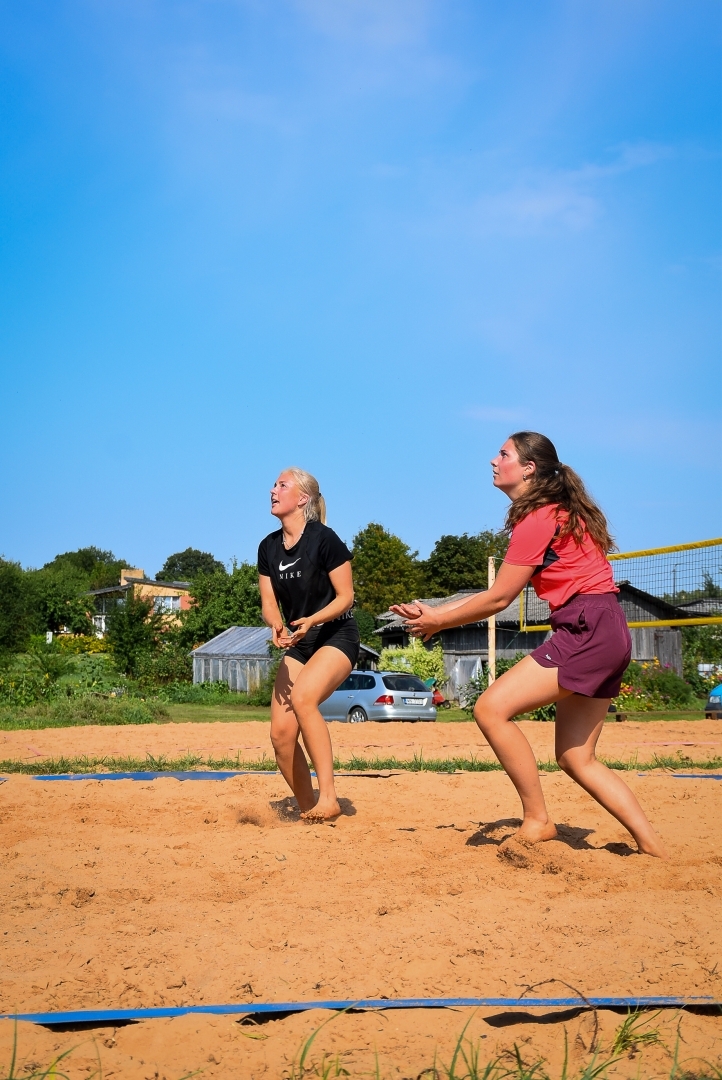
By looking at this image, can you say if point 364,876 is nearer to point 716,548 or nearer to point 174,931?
point 174,931

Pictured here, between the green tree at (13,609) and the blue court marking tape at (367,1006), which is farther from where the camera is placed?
the green tree at (13,609)

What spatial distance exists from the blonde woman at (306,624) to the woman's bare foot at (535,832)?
1.28 m

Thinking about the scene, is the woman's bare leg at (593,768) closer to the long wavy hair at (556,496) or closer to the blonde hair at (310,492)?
the long wavy hair at (556,496)

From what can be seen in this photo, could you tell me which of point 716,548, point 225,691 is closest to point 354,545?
point 225,691

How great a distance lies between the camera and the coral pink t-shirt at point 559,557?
13.6ft

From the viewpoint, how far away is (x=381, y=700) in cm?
2119

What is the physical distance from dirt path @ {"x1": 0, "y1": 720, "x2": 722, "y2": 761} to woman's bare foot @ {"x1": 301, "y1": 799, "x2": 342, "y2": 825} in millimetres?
4461

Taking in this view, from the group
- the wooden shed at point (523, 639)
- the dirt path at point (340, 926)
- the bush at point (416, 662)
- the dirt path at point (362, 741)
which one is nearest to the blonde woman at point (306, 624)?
the dirt path at point (340, 926)

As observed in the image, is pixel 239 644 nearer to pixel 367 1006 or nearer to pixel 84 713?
pixel 84 713

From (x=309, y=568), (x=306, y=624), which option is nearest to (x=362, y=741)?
(x=309, y=568)

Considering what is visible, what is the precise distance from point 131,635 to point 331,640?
2466 centimetres

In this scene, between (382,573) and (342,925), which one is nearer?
(342,925)

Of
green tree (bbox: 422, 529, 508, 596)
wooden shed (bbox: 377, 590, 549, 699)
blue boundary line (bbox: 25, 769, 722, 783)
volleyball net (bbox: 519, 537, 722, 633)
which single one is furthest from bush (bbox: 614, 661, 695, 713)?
green tree (bbox: 422, 529, 508, 596)

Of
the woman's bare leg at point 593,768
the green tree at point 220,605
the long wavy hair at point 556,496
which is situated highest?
the green tree at point 220,605
